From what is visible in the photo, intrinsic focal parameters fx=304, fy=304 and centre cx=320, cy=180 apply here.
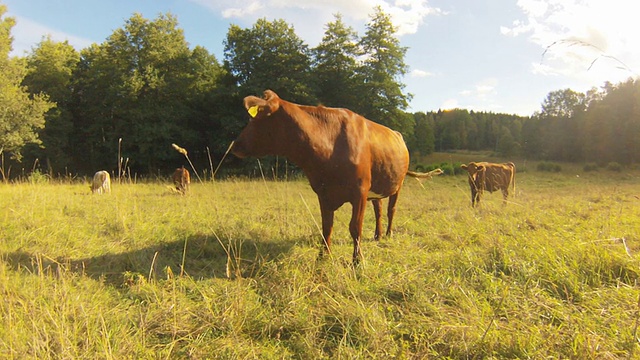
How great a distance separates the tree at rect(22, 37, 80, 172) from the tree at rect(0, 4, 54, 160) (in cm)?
785

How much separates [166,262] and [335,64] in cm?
2674

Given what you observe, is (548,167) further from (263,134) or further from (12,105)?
(12,105)

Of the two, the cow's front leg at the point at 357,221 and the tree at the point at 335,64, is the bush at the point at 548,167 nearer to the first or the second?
the tree at the point at 335,64

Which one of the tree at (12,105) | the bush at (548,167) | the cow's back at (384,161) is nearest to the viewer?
the cow's back at (384,161)

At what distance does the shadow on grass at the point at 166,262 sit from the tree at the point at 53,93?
2924 centimetres

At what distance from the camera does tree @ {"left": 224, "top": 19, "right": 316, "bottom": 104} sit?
25.5 m

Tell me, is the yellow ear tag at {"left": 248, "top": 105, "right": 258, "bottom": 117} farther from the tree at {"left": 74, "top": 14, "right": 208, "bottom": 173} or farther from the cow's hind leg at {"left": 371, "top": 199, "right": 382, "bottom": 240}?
the tree at {"left": 74, "top": 14, "right": 208, "bottom": 173}

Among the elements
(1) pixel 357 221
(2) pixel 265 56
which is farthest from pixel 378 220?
(2) pixel 265 56

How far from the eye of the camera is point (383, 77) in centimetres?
2588

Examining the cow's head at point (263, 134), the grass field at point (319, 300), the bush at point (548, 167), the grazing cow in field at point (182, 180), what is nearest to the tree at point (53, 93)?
the grazing cow in field at point (182, 180)

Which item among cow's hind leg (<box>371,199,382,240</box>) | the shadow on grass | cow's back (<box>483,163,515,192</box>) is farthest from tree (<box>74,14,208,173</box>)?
cow's hind leg (<box>371,199,382,240</box>)

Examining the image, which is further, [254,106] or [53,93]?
[53,93]

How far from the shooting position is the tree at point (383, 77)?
25.6 meters

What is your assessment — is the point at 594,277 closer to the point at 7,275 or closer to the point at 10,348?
the point at 10,348
